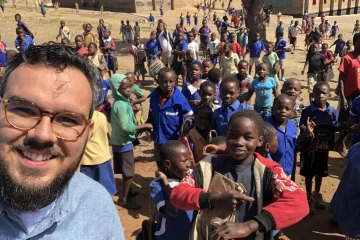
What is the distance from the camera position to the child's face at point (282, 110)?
12.4 feet

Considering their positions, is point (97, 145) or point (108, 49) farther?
point (108, 49)

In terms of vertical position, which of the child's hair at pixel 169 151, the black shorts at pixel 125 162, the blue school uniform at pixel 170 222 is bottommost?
the black shorts at pixel 125 162

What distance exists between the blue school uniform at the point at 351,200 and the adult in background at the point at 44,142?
5.70 ft

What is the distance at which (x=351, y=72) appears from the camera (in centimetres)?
545

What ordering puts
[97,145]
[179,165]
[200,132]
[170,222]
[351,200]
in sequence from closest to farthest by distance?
[351,200], [170,222], [179,165], [97,145], [200,132]

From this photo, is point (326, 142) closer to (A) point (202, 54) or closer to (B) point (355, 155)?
(B) point (355, 155)

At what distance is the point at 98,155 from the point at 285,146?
2.05 meters

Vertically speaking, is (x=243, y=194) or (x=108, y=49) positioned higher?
(x=108, y=49)

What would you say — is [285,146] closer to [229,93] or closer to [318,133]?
[318,133]

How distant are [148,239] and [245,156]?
127 cm

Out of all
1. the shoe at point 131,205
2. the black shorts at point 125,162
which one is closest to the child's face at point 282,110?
the black shorts at point 125,162

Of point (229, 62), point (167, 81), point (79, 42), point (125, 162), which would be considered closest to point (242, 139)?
point (167, 81)

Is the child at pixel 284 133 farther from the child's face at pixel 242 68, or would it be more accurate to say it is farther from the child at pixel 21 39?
the child at pixel 21 39

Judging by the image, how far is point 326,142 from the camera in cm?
419
